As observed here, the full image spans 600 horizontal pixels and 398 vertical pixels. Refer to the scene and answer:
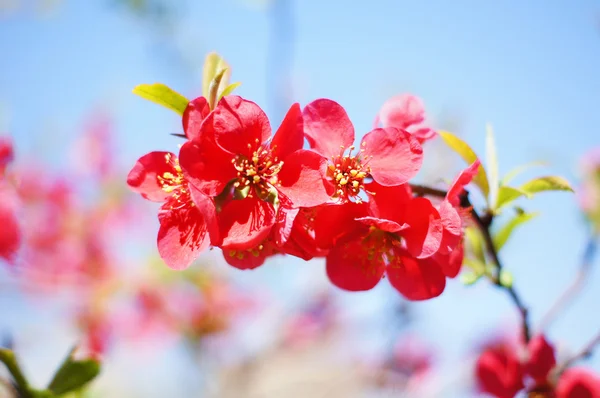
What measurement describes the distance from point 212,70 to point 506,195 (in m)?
0.62

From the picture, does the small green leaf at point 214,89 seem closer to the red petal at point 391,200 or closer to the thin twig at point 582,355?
the red petal at point 391,200

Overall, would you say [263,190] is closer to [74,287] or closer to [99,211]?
[74,287]

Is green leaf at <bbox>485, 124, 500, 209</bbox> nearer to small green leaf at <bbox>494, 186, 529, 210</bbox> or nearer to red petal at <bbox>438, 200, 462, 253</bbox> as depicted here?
small green leaf at <bbox>494, 186, 529, 210</bbox>

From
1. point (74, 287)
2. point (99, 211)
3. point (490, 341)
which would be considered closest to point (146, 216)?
point (99, 211)

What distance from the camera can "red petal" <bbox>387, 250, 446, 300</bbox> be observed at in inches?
35.7

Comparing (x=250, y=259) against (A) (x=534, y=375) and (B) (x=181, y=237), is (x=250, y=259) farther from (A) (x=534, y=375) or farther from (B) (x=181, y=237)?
(A) (x=534, y=375)

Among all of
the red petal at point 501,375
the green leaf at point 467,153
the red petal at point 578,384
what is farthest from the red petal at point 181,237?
the red petal at point 578,384

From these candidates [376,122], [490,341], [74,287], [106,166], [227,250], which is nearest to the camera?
[227,250]

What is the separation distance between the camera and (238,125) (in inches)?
31.8

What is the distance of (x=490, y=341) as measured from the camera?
2.71 m

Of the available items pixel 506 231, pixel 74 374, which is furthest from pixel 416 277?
pixel 74 374

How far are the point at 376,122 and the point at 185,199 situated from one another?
1.42 feet

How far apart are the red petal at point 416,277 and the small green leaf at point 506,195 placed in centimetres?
19

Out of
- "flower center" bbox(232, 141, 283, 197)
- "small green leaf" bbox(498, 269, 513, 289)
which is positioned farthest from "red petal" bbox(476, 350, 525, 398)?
"flower center" bbox(232, 141, 283, 197)
